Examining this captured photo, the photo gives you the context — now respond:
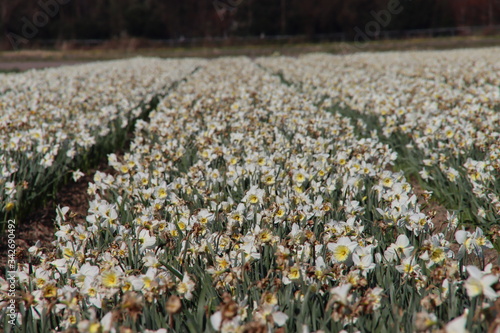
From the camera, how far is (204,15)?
215 ft

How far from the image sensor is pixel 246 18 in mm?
60375

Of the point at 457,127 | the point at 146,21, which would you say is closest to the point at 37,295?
the point at 457,127

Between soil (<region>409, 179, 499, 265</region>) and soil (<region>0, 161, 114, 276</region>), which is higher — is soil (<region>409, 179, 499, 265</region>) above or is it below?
above

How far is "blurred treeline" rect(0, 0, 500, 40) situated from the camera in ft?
188

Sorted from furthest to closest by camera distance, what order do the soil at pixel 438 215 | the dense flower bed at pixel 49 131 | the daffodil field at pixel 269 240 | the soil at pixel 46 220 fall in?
the dense flower bed at pixel 49 131
the soil at pixel 46 220
the soil at pixel 438 215
the daffodil field at pixel 269 240

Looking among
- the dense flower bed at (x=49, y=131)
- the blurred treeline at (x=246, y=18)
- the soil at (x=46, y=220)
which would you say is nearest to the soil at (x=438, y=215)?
the soil at (x=46, y=220)

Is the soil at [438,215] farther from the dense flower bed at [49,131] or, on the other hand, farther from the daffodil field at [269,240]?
the dense flower bed at [49,131]

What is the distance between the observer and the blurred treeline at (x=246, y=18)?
57.2 m

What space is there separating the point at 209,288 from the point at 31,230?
124 inches

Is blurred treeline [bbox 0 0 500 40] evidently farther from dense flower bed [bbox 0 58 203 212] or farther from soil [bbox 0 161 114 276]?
soil [bbox 0 161 114 276]

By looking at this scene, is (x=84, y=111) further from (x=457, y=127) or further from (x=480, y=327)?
(x=480, y=327)

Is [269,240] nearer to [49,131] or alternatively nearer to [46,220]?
[46,220]

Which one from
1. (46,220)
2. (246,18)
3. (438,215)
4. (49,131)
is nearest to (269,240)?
(438,215)

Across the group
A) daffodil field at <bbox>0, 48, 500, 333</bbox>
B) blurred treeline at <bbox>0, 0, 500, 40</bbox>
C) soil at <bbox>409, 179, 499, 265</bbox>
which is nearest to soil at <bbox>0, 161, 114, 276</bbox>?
daffodil field at <bbox>0, 48, 500, 333</bbox>
